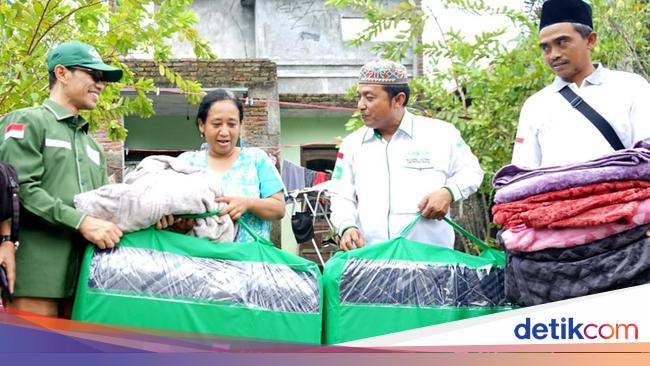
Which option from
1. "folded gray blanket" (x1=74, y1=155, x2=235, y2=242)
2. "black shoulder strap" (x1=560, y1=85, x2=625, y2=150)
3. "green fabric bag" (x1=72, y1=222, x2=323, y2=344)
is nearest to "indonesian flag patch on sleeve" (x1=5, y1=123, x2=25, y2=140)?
"folded gray blanket" (x1=74, y1=155, x2=235, y2=242)

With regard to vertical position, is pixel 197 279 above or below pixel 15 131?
below

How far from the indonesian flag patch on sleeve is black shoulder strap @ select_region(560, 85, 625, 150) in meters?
1.87

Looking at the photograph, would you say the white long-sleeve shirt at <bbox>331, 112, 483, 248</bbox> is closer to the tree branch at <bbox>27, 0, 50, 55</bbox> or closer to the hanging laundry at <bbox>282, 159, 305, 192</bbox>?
the tree branch at <bbox>27, 0, 50, 55</bbox>

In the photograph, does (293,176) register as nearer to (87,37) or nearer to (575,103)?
(87,37)

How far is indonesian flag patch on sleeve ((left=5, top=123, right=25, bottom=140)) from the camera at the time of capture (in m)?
2.71

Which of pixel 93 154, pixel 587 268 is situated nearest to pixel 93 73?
pixel 93 154

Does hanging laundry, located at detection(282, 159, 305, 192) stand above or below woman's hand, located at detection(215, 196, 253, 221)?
above

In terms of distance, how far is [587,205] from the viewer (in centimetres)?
240

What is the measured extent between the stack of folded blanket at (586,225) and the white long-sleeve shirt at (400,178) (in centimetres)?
63

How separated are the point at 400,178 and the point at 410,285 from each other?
576 millimetres

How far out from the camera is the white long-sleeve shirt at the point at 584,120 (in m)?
2.67

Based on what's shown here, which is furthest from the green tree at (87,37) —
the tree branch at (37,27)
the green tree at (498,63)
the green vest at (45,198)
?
the green vest at (45,198)

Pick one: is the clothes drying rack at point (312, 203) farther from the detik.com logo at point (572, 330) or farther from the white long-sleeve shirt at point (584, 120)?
the detik.com logo at point (572, 330)

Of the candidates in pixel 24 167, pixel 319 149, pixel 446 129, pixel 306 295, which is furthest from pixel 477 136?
pixel 319 149
